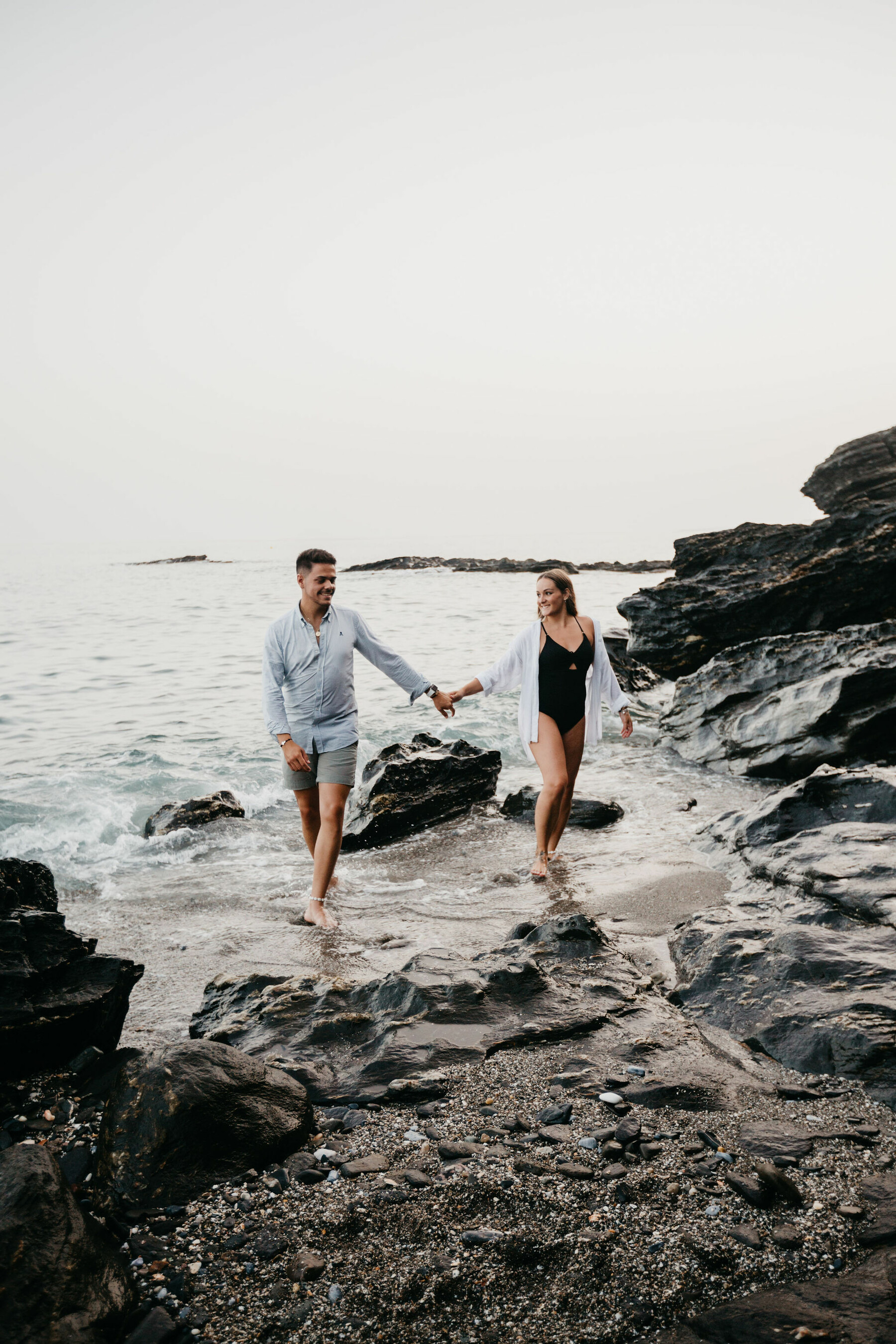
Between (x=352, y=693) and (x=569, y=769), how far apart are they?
2044 millimetres

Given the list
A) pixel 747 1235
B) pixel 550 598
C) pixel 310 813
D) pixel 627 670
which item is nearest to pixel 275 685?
pixel 310 813

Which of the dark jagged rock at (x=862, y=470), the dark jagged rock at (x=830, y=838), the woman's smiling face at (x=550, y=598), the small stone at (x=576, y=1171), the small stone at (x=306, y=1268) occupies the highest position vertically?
the dark jagged rock at (x=862, y=470)

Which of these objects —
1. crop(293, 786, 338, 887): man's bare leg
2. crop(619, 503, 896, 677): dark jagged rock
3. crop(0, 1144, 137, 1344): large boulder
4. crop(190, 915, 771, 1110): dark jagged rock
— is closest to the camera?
crop(0, 1144, 137, 1344): large boulder

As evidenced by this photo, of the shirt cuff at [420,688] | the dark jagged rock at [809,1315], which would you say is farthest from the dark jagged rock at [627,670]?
the dark jagged rock at [809,1315]

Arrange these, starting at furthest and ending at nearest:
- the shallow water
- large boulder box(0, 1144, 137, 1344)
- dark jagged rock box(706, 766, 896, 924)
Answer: the shallow water → dark jagged rock box(706, 766, 896, 924) → large boulder box(0, 1144, 137, 1344)

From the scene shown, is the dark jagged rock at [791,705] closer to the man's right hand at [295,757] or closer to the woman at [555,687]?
the woman at [555,687]

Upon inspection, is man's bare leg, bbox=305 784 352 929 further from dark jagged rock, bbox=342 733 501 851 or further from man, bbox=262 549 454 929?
dark jagged rock, bbox=342 733 501 851

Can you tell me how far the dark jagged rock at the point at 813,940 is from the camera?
3.52 m

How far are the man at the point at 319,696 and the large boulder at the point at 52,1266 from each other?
140 inches

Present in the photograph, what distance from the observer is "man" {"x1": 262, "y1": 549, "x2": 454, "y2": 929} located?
6098mm

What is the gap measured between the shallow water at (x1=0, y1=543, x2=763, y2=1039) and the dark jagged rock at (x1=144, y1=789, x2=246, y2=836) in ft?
0.62

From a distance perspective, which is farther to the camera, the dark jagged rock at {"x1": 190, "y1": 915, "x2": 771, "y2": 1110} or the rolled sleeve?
the rolled sleeve

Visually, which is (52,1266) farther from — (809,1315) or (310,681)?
(310,681)

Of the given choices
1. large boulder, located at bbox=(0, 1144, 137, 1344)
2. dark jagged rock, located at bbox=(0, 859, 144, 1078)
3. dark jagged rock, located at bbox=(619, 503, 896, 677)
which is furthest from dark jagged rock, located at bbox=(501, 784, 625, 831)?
dark jagged rock, located at bbox=(619, 503, 896, 677)
